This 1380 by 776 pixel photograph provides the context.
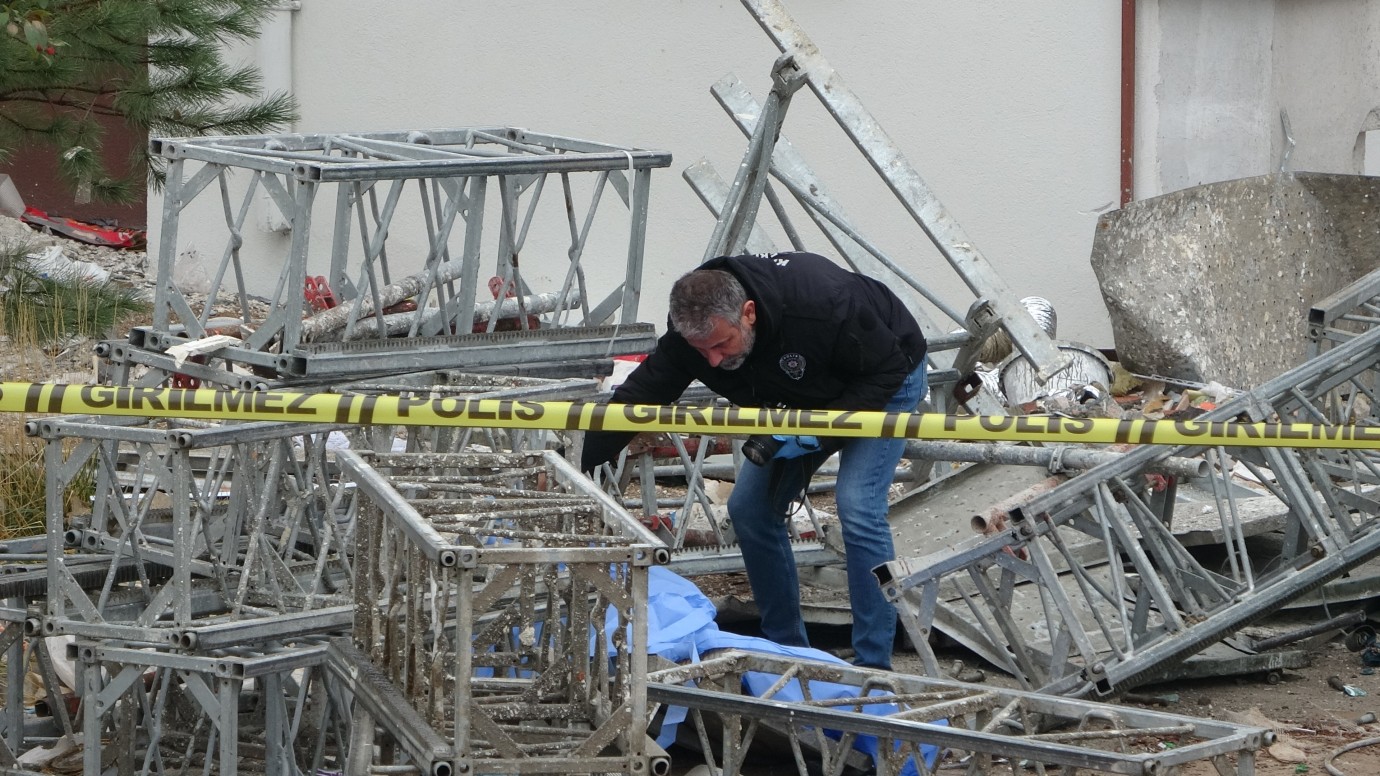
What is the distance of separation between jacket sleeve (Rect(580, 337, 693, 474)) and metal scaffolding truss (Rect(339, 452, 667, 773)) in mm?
249

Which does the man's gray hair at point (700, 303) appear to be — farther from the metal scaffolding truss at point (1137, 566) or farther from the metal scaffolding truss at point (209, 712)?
the metal scaffolding truss at point (209, 712)

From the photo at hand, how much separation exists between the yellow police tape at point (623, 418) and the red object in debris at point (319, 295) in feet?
8.24

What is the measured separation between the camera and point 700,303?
192 inches

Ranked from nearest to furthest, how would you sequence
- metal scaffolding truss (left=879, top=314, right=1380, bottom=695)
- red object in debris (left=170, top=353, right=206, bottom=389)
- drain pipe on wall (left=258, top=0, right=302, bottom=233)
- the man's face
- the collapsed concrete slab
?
the man's face < metal scaffolding truss (left=879, top=314, right=1380, bottom=695) < red object in debris (left=170, top=353, right=206, bottom=389) < the collapsed concrete slab < drain pipe on wall (left=258, top=0, right=302, bottom=233)

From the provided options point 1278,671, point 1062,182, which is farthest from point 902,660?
point 1062,182

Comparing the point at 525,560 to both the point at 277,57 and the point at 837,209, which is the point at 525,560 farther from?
the point at 277,57

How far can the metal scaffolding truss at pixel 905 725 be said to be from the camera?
428cm

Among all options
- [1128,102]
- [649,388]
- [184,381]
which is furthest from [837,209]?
[1128,102]

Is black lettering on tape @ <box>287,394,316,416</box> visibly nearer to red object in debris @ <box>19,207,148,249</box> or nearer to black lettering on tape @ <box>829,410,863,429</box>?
black lettering on tape @ <box>829,410,863,429</box>

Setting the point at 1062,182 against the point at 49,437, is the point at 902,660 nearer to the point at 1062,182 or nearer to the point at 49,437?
the point at 49,437

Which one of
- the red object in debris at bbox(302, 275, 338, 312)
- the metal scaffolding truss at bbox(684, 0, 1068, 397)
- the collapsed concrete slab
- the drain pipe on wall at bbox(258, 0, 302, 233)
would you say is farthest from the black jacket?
the drain pipe on wall at bbox(258, 0, 302, 233)

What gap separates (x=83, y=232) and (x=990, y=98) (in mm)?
7235

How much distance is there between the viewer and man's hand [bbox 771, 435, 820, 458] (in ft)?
18.2

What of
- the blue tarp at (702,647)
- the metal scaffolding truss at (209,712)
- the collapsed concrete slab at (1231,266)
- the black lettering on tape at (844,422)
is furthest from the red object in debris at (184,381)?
the collapsed concrete slab at (1231,266)
